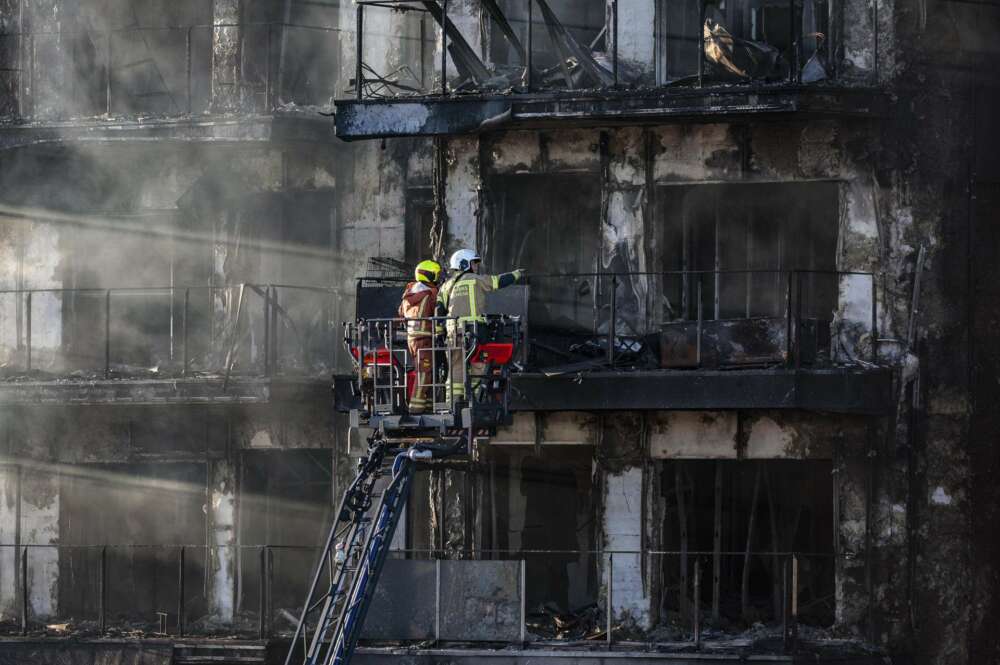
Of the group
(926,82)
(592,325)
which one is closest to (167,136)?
(592,325)

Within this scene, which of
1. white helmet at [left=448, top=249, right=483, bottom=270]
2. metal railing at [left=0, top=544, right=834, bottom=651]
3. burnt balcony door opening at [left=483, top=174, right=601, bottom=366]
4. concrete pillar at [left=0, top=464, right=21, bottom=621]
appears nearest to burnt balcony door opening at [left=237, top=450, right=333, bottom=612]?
metal railing at [left=0, top=544, right=834, bottom=651]

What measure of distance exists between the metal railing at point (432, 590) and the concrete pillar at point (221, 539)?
0.03 m

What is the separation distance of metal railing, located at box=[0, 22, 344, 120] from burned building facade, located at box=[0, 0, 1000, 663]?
5 centimetres

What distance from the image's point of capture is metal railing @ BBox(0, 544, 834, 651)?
20.0 metres

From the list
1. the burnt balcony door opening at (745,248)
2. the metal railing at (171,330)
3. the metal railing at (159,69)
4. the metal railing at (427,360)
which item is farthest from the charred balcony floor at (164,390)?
the metal railing at (427,360)

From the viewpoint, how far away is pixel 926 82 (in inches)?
806

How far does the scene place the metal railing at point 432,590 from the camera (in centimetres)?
1998

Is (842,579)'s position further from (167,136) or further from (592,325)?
(167,136)

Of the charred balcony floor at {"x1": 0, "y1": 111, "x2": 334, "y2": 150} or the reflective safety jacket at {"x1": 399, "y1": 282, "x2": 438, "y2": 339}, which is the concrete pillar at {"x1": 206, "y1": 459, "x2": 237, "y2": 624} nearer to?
the charred balcony floor at {"x1": 0, "y1": 111, "x2": 334, "y2": 150}

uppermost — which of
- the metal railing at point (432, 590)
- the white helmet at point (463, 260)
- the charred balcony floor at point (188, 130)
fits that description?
the charred balcony floor at point (188, 130)

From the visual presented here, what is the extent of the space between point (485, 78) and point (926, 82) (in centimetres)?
491

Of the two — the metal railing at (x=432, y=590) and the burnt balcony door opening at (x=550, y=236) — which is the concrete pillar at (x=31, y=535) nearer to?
the metal railing at (x=432, y=590)

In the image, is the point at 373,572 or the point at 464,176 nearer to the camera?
the point at 373,572

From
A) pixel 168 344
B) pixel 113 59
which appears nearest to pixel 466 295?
pixel 168 344
